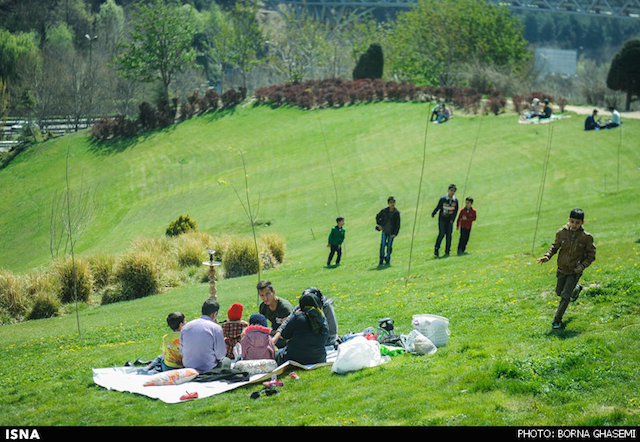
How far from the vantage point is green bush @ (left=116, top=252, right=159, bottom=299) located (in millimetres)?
20797

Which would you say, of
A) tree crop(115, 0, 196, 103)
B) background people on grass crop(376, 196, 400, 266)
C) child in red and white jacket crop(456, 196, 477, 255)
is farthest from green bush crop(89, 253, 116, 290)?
tree crop(115, 0, 196, 103)

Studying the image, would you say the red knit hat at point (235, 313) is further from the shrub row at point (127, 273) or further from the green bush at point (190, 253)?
the green bush at point (190, 253)

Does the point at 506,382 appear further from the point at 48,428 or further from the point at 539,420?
the point at 48,428

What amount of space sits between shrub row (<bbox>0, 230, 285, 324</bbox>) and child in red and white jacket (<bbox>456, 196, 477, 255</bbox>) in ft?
20.5

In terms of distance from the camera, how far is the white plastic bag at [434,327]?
10.1 meters

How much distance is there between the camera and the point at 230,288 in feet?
63.5

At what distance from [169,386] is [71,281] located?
484 inches

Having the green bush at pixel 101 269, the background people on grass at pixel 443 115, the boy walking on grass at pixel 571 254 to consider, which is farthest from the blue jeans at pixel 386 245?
the background people on grass at pixel 443 115

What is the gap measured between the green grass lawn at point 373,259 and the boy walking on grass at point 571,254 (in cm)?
56

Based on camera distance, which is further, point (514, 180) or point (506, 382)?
point (514, 180)

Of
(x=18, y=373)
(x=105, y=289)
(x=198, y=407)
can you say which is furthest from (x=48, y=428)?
(x=105, y=289)

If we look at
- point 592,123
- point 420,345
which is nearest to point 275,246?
point 420,345

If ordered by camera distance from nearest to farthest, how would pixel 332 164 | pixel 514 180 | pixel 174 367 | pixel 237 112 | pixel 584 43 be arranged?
pixel 174 367, pixel 514 180, pixel 332 164, pixel 237 112, pixel 584 43

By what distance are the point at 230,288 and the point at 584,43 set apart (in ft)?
507
